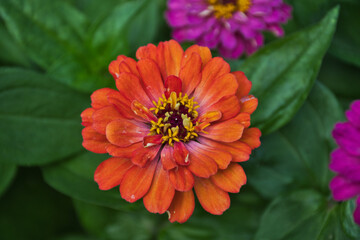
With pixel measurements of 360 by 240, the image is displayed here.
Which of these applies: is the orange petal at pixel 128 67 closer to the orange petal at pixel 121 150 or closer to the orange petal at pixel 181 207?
the orange petal at pixel 121 150

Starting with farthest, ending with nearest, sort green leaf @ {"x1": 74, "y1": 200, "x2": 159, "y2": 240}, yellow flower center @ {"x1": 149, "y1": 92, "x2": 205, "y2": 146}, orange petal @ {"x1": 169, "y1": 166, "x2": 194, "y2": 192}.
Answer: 1. green leaf @ {"x1": 74, "y1": 200, "x2": 159, "y2": 240}
2. yellow flower center @ {"x1": 149, "y1": 92, "x2": 205, "y2": 146}
3. orange petal @ {"x1": 169, "y1": 166, "x2": 194, "y2": 192}

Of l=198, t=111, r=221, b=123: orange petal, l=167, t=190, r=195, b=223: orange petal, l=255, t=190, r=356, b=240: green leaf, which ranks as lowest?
l=255, t=190, r=356, b=240: green leaf

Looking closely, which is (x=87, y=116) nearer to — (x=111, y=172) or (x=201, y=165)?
(x=111, y=172)

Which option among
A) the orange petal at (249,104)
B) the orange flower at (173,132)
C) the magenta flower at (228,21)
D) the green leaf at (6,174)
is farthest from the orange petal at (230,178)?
the green leaf at (6,174)

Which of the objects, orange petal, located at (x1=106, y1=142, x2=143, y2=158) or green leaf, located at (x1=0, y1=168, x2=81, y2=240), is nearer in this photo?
orange petal, located at (x1=106, y1=142, x2=143, y2=158)

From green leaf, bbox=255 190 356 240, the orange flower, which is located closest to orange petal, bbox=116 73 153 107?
the orange flower

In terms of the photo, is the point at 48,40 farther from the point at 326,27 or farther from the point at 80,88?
the point at 326,27

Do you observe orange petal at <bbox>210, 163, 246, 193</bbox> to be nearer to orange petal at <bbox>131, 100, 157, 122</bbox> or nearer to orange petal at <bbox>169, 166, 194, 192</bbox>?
orange petal at <bbox>169, 166, 194, 192</bbox>

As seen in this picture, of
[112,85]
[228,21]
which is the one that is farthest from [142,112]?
[228,21]
